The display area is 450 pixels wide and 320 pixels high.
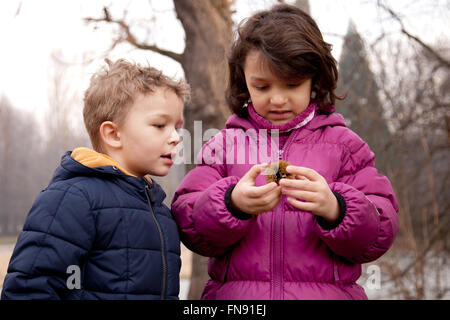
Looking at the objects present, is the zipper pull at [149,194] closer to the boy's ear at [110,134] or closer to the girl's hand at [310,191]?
the boy's ear at [110,134]

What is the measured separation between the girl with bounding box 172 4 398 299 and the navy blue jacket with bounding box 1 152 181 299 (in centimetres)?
17

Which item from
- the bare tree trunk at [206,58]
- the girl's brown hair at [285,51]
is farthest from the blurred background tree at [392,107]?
the girl's brown hair at [285,51]

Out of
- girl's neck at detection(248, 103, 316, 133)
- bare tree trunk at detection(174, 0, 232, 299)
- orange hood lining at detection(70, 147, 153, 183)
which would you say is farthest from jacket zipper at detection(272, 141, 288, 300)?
bare tree trunk at detection(174, 0, 232, 299)

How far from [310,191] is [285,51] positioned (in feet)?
1.80

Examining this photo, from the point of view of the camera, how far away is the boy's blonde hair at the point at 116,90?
1.75m

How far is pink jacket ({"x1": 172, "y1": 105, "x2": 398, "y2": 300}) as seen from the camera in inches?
62.0

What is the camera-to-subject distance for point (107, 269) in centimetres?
151

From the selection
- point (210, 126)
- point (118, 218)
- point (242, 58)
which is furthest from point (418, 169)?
A: point (118, 218)

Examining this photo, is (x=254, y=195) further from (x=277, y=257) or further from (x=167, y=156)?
(x=167, y=156)

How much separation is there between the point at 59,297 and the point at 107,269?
17 centimetres

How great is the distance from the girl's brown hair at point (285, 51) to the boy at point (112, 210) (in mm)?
243

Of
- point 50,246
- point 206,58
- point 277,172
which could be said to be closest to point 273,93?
point 277,172

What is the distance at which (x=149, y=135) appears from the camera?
Result: 1744 millimetres
